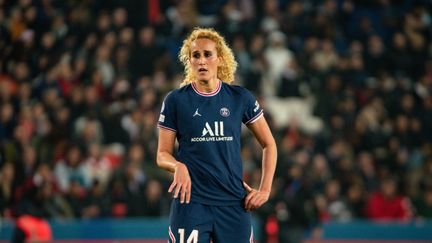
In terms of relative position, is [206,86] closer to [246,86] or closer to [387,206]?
[387,206]

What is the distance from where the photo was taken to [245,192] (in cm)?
547

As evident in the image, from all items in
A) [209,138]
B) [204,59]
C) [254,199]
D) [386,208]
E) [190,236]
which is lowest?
[386,208]

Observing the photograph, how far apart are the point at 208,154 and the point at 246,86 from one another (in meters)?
8.88

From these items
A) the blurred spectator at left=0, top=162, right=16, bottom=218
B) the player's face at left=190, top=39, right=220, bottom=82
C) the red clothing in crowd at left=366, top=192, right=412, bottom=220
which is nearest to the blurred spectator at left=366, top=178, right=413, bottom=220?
the red clothing in crowd at left=366, top=192, right=412, bottom=220

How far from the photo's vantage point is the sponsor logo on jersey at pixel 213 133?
5.34 m

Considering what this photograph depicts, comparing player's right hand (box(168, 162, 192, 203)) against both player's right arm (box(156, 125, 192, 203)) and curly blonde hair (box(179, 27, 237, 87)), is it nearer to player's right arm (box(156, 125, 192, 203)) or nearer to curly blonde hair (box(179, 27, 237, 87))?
player's right arm (box(156, 125, 192, 203))

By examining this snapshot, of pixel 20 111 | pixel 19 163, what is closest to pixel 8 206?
pixel 19 163

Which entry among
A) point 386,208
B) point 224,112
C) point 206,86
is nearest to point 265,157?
point 224,112

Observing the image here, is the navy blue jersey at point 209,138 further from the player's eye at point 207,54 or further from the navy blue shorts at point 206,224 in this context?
the player's eye at point 207,54

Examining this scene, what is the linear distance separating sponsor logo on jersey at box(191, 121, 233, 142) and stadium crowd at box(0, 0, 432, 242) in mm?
5493

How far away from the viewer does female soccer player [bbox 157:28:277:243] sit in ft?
17.4

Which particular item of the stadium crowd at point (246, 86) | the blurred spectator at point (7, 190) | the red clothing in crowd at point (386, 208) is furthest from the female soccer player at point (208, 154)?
the red clothing in crowd at point (386, 208)

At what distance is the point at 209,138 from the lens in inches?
210

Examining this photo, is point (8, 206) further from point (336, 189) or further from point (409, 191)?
point (409, 191)
